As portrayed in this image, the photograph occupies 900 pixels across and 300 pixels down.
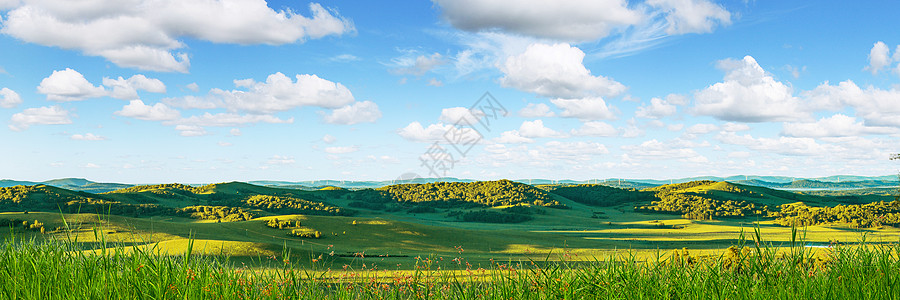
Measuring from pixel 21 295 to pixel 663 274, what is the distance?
5604mm

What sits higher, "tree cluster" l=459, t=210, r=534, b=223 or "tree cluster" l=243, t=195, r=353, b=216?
"tree cluster" l=243, t=195, r=353, b=216

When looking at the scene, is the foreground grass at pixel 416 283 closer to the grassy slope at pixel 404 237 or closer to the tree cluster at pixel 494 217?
the grassy slope at pixel 404 237

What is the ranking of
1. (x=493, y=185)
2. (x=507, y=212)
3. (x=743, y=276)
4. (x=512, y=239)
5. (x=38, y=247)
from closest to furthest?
(x=743, y=276) < (x=38, y=247) < (x=512, y=239) < (x=507, y=212) < (x=493, y=185)

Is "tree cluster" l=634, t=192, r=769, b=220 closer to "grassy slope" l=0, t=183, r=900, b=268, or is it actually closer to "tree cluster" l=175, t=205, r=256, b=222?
"grassy slope" l=0, t=183, r=900, b=268

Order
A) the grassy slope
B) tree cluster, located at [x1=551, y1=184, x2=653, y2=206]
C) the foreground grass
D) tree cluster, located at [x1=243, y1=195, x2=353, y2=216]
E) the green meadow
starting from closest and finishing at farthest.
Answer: the foreground grass, the green meadow, the grassy slope, tree cluster, located at [x1=243, y1=195, x2=353, y2=216], tree cluster, located at [x1=551, y1=184, x2=653, y2=206]

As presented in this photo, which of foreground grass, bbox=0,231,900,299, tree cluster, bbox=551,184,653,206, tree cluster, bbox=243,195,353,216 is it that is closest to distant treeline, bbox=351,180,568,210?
tree cluster, bbox=551,184,653,206

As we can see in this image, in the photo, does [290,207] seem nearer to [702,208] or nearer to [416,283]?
[702,208]

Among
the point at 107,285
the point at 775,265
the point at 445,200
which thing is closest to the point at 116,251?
the point at 107,285

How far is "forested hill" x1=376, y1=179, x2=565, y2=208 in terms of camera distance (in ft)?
202

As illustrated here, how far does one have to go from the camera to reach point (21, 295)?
464 centimetres

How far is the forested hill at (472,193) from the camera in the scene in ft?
202

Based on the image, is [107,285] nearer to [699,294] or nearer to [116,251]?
[116,251]

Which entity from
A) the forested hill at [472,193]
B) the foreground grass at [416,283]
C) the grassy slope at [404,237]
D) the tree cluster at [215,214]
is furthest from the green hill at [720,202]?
the foreground grass at [416,283]

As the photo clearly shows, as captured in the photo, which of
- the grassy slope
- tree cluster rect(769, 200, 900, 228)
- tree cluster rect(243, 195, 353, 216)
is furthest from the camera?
tree cluster rect(243, 195, 353, 216)
